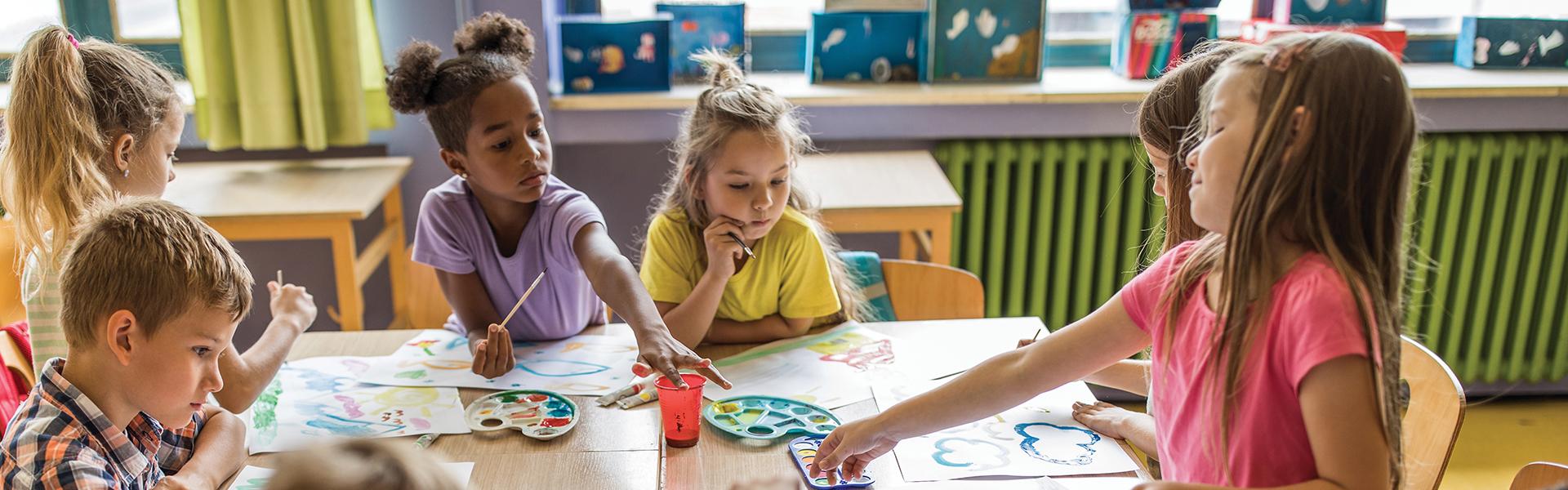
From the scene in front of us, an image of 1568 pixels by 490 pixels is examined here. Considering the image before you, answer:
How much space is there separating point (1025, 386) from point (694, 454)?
1.27 ft

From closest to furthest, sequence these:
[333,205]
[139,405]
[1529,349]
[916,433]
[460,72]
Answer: [139,405] → [916,433] → [460,72] → [333,205] → [1529,349]

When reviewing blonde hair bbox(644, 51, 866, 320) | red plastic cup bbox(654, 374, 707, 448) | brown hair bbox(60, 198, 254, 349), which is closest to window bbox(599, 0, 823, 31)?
blonde hair bbox(644, 51, 866, 320)

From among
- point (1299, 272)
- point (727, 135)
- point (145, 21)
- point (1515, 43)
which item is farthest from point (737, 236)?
point (1515, 43)

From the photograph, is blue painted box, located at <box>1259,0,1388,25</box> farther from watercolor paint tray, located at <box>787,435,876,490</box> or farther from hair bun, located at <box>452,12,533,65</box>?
watercolor paint tray, located at <box>787,435,876,490</box>

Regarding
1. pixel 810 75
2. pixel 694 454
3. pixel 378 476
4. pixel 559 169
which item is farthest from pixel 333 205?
pixel 378 476

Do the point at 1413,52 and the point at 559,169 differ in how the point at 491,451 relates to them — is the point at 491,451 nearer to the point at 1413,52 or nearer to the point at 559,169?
the point at 559,169

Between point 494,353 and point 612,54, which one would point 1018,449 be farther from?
point 612,54

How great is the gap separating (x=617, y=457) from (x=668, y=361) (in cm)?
13

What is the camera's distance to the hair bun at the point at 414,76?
5.74 ft

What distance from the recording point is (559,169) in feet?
9.84

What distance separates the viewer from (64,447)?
3.58ft

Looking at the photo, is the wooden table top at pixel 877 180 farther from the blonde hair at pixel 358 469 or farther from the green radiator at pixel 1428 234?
the blonde hair at pixel 358 469

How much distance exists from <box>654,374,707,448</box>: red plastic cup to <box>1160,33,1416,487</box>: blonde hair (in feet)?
1.92

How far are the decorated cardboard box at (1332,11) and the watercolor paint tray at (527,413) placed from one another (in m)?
2.20
